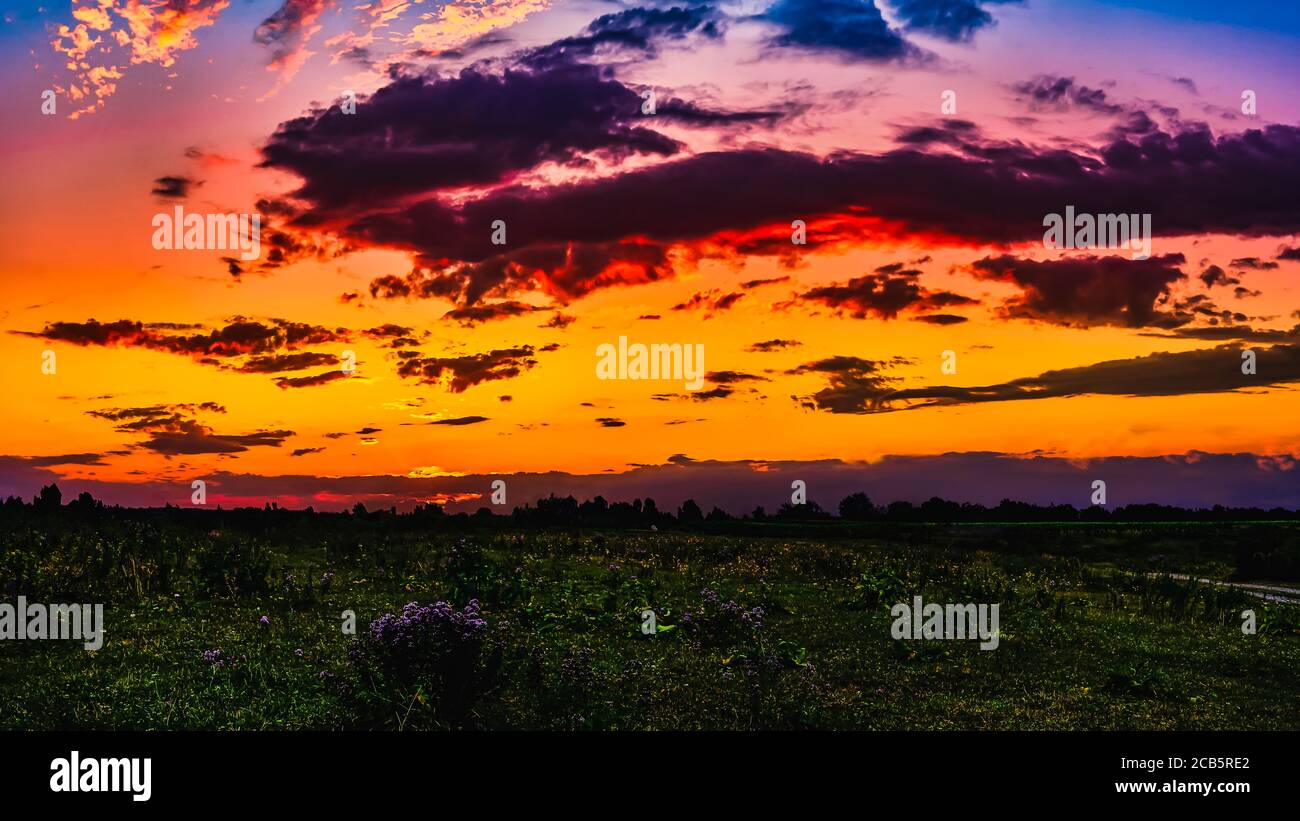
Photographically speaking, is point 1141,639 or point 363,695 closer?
point 363,695

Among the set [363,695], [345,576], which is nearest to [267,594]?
[345,576]

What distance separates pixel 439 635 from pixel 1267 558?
3804 centimetres

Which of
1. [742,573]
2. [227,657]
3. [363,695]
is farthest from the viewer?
[742,573]

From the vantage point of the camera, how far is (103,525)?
3231 centimetres

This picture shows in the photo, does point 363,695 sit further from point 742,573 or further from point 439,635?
point 742,573

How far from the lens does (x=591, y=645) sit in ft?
63.5

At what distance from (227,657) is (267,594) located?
6.26m

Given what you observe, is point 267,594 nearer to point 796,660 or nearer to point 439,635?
point 439,635

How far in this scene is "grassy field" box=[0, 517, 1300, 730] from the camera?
1457 cm

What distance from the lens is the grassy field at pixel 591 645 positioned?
1457 cm
